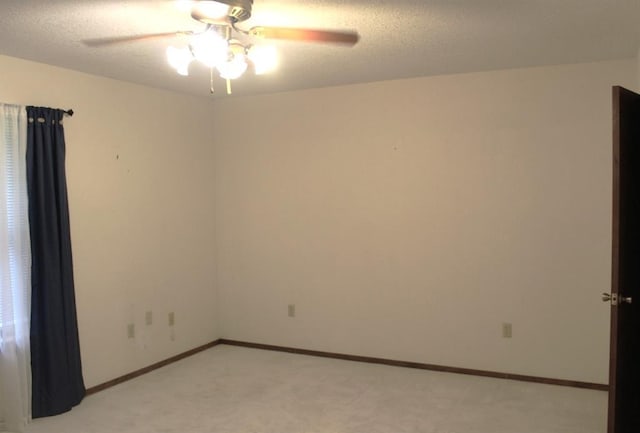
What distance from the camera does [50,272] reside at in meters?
3.55

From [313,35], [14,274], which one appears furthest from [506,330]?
[14,274]

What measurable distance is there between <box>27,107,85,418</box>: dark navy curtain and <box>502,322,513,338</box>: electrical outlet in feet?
10.3

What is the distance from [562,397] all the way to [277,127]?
314 cm

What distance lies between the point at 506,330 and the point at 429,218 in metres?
1.04

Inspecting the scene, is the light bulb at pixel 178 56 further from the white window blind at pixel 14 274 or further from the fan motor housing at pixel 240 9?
the white window blind at pixel 14 274

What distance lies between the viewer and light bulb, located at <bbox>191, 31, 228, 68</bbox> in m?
2.35

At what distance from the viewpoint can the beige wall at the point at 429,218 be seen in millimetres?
3889

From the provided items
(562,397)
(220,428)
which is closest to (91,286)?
(220,428)

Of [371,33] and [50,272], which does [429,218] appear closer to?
[371,33]

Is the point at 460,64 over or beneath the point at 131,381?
over

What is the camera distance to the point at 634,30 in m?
3.01

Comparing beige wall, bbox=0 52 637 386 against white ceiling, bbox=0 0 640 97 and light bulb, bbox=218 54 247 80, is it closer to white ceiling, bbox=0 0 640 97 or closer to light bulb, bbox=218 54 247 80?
white ceiling, bbox=0 0 640 97

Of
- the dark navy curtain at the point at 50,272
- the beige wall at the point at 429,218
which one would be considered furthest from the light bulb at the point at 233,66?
the beige wall at the point at 429,218

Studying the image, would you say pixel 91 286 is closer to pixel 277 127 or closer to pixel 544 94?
pixel 277 127
